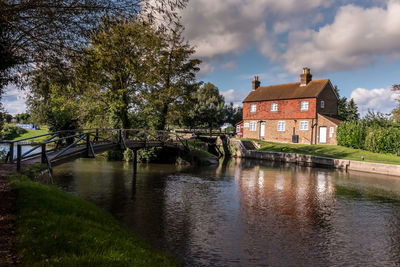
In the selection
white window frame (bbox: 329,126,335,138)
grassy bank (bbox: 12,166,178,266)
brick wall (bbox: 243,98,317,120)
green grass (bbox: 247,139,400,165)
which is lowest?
grassy bank (bbox: 12,166,178,266)

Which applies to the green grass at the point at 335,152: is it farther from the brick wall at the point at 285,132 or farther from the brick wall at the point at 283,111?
the brick wall at the point at 283,111

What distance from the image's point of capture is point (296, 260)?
8133 millimetres

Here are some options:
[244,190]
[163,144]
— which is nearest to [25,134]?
[163,144]

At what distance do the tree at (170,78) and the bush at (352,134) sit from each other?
1927 cm

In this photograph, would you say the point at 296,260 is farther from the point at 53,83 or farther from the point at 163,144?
the point at 163,144

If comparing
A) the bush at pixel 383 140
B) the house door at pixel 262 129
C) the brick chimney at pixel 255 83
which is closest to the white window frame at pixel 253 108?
the house door at pixel 262 129

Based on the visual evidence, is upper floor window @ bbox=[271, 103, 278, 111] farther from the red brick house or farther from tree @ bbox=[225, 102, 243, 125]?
tree @ bbox=[225, 102, 243, 125]

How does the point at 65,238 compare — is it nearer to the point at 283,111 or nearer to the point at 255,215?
the point at 255,215

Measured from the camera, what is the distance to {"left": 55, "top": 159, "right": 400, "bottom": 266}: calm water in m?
8.57

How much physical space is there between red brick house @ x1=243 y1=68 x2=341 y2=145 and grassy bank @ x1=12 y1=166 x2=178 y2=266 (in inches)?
1434

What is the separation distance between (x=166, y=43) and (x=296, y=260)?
25.1 metres

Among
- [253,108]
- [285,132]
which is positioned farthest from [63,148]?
[253,108]

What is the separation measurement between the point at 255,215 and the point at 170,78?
21.0 meters

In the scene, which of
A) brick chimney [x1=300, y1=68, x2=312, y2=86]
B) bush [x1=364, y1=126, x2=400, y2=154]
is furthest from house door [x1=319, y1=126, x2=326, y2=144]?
brick chimney [x1=300, y1=68, x2=312, y2=86]
